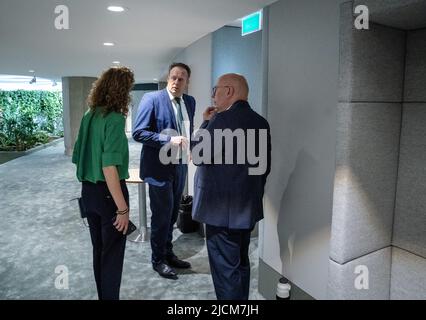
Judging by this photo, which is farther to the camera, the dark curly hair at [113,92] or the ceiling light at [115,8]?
the ceiling light at [115,8]

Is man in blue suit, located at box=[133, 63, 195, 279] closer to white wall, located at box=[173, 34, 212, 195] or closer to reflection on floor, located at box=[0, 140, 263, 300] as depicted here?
reflection on floor, located at box=[0, 140, 263, 300]

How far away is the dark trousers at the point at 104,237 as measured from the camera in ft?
6.77

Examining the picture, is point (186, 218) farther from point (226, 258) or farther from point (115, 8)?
point (115, 8)

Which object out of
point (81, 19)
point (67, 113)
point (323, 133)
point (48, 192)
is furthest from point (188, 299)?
point (67, 113)

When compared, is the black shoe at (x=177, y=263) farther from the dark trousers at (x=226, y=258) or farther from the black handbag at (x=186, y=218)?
the dark trousers at (x=226, y=258)

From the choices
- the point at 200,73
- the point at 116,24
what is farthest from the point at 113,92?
the point at 200,73

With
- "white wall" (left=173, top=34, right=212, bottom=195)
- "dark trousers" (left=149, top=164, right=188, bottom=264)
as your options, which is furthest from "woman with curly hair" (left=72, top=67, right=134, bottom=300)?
"white wall" (left=173, top=34, right=212, bottom=195)

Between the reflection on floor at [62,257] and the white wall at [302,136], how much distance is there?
2.05 feet

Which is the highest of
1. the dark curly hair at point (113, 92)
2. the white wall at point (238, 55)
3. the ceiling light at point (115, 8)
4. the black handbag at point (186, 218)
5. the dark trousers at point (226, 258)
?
the ceiling light at point (115, 8)

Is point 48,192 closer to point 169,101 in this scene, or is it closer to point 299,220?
point 169,101

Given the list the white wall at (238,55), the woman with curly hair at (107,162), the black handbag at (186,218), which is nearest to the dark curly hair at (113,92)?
the woman with curly hair at (107,162)

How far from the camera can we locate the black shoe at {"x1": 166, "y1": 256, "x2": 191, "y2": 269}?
124 inches

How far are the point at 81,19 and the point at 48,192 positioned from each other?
384 cm

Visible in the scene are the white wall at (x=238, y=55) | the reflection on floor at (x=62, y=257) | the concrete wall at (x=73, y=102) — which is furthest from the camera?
the concrete wall at (x=73, y=102)
